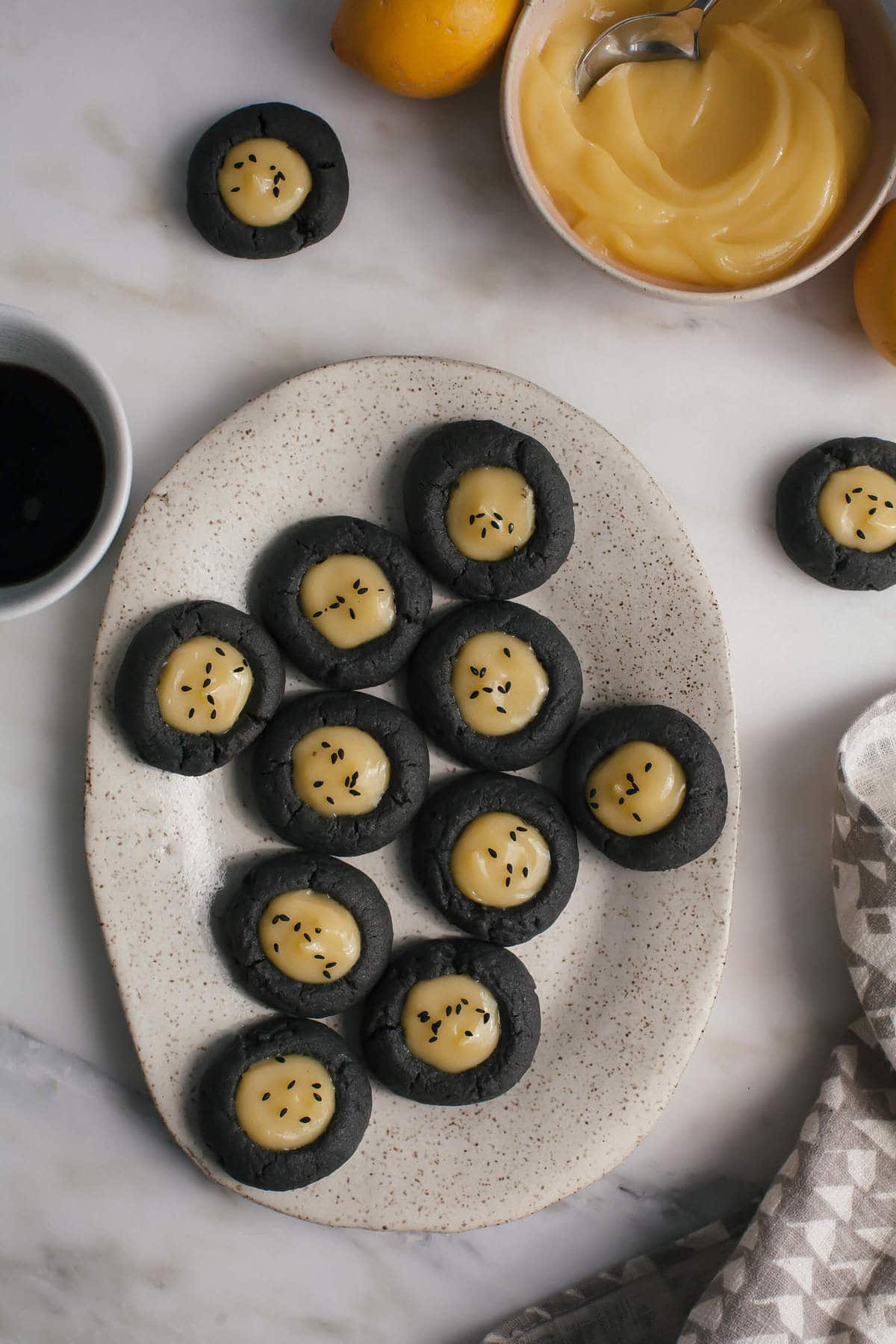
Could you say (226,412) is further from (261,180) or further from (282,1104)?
(282,1104)

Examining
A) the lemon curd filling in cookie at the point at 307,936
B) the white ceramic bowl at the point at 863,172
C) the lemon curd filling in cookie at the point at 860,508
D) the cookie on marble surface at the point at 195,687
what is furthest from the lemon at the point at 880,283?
the lemon curd filling in cookie at the point at 307,936

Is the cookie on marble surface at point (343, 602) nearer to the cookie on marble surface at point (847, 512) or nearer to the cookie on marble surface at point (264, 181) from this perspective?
the cookie on marble surface at point (264, 181)

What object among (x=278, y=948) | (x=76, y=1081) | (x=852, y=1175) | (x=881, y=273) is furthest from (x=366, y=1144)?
(x=881, y=273)

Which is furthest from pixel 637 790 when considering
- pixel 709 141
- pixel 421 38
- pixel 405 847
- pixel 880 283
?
pixel 421 38

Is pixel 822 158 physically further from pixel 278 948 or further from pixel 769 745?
pixel 278 948

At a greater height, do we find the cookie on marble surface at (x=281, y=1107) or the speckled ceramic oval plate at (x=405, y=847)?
the speckled ceramic oval plate at (x=405, y=847)

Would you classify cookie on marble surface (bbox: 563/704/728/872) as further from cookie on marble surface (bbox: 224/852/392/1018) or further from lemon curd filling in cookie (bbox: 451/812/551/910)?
cookie on marble surface (bbox: 224/852/392/1018)
